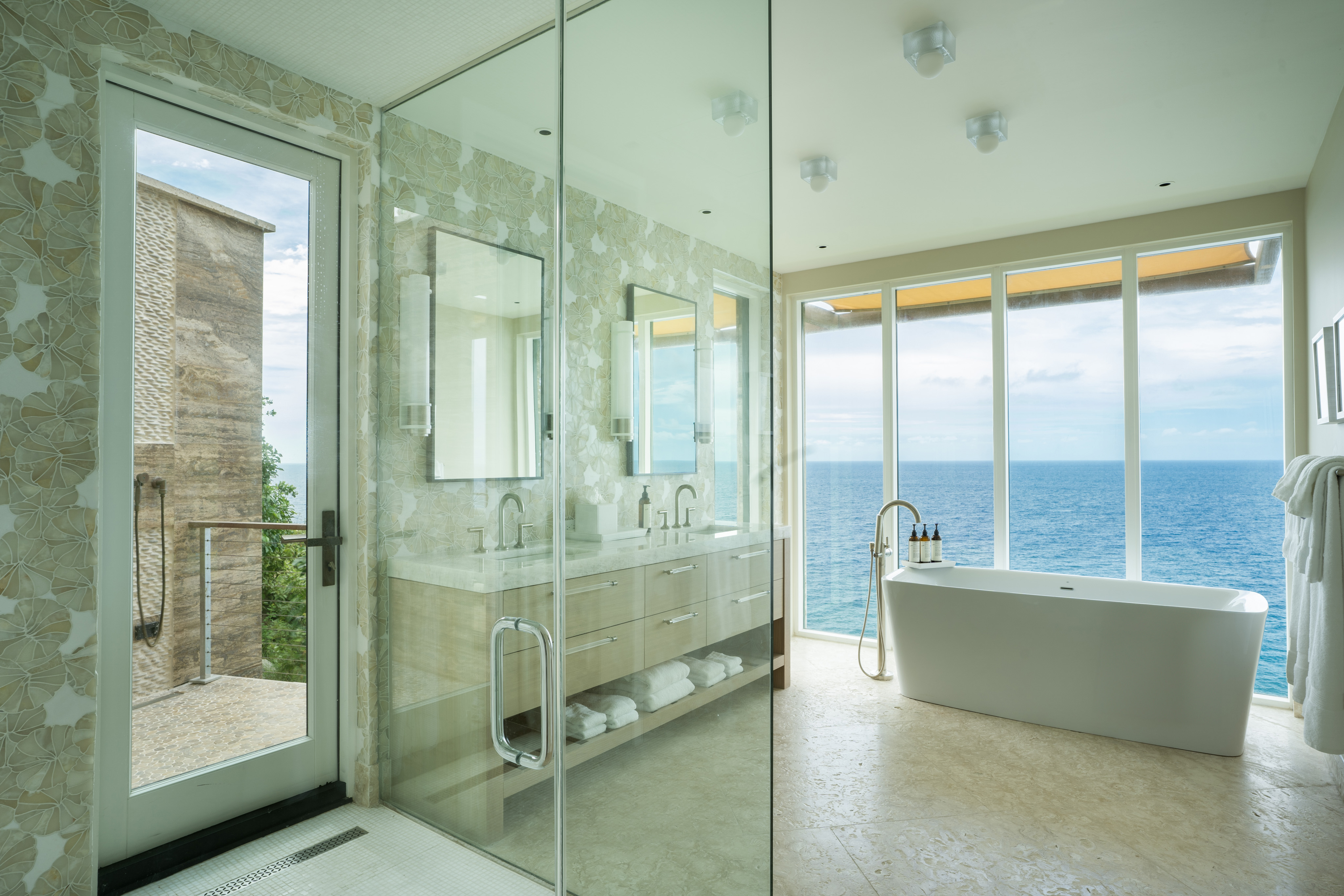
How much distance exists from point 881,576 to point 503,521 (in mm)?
3010

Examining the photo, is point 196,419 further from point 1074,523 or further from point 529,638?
point 1074,523

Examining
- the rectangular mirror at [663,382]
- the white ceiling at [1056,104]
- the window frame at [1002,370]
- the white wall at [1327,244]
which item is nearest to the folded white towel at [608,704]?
the rectangular mirror at [663,382]

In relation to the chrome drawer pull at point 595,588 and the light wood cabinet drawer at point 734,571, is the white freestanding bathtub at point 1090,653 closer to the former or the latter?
the light wood cabinet drawer at point 734,571

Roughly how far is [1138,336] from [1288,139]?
46.6 inches

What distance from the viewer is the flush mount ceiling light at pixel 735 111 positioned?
1.48 m

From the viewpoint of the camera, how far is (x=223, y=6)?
6.21 feet

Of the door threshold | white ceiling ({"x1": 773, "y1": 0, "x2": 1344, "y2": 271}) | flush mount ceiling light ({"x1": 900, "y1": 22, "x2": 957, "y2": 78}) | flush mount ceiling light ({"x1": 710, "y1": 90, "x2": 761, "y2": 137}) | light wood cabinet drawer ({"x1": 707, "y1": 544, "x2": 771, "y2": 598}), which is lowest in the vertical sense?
the door threshold

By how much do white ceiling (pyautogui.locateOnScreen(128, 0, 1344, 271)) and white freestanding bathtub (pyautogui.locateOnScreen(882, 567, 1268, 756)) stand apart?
1.98 meters

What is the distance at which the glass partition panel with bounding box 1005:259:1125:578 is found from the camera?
403 cm

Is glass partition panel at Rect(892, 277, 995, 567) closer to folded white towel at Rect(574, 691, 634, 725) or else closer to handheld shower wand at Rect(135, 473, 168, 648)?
Result: folded white towel at Rect(574, 691, 634, 725)

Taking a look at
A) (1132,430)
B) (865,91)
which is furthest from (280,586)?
(1132,430)

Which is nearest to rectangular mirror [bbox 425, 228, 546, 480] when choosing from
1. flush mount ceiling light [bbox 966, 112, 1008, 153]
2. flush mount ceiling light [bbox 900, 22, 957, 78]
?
flush mount ceiling light [bbox 900, 22, 957, 78]

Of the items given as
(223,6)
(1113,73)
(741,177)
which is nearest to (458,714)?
(741,177)

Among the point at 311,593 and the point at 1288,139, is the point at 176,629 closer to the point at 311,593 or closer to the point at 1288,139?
the point at 311,593
